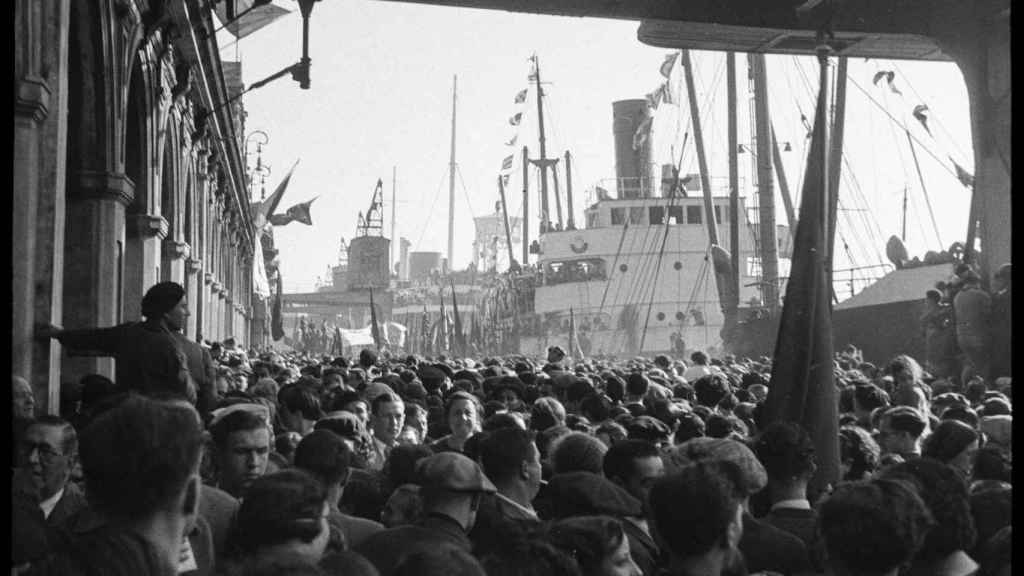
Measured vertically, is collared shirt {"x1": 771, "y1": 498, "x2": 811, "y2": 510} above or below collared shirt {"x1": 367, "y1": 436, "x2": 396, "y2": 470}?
below

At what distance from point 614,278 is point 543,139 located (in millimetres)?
16357

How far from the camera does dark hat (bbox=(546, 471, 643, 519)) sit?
502 centimetres

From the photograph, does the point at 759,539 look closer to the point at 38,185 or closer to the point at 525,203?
the point at 38,185

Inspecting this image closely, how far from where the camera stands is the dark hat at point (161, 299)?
298 inches

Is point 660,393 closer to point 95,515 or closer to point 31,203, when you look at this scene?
point 31,203

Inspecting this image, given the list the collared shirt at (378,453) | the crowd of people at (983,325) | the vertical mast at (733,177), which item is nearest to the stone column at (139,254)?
the collared shirt at (378,453)

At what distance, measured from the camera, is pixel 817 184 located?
900 centimetres

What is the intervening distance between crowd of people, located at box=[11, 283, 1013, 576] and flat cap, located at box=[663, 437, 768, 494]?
1 cm

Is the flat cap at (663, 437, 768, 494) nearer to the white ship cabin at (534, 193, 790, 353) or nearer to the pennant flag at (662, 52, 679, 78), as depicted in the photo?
the pennant flag at (662, 52, 679, 78)

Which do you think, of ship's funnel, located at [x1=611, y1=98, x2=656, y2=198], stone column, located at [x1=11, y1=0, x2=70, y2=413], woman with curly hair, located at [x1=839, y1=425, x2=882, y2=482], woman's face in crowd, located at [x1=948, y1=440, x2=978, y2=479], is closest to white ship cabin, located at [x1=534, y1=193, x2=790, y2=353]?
ship's funnel, located at [x1=611, y1=98, x2=656, y2=198]

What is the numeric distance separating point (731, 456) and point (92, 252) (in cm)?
1008

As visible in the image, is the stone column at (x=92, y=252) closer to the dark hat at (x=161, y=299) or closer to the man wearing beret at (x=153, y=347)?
the man wearing beret at (x=153, y=347)

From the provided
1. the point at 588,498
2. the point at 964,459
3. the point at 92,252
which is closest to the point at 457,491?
the point at 588,498

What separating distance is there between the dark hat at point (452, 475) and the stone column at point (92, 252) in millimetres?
9841
